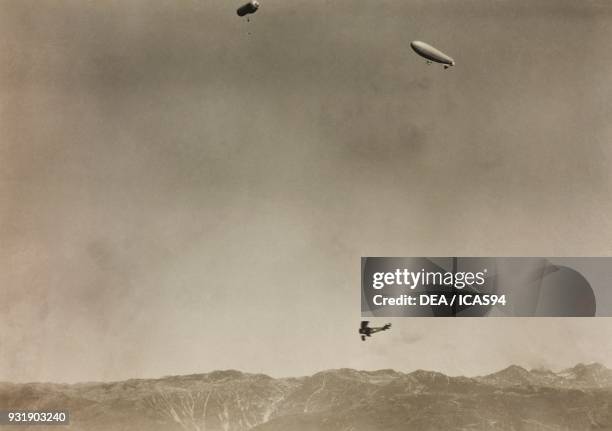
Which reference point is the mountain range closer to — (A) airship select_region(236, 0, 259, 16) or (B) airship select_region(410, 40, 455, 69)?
(B) airship select_region(410, 40, 455, 69)

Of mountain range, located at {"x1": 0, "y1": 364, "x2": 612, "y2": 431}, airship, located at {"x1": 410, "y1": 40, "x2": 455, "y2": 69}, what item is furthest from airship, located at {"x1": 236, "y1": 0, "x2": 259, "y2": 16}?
mountain range, located at {"x1": 0, "y1": 364, "x2": 612, "y2": 431}

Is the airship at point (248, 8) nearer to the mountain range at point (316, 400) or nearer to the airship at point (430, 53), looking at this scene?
the airship at point (430, 53)

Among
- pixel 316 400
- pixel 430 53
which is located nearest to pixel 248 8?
pixel 430 53

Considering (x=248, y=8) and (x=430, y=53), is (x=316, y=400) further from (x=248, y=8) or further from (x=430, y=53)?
(x=248, y=8)

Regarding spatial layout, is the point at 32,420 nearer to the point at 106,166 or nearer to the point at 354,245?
the point at 106,166

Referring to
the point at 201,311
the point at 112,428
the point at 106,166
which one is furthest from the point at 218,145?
the point at 112,428
